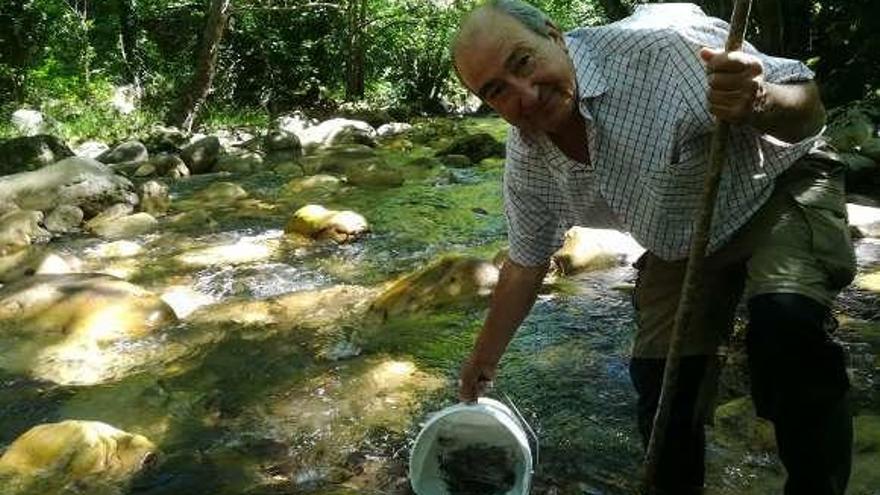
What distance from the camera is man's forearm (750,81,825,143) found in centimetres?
188

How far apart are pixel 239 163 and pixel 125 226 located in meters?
3.67

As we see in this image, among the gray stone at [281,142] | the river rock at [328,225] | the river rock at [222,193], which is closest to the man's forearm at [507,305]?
the river rock at [328,225]

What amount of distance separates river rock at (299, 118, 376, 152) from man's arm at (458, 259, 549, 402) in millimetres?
11134

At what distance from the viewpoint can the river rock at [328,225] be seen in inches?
299

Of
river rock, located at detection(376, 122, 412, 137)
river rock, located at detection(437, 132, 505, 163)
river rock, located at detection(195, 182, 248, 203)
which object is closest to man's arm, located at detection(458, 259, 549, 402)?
river rock, located at detection(195, 182, 248, 203)

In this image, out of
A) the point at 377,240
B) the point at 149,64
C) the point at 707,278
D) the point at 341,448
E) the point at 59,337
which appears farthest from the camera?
the point at 149,64

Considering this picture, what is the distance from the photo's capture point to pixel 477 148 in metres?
12.1

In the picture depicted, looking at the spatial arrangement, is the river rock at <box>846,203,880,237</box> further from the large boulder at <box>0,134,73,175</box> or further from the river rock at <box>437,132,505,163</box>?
the large boulder at <box>0,134,73,175</box>

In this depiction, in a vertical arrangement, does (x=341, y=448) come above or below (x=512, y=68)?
below

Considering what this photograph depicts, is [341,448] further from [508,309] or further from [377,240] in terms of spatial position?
[377,240]

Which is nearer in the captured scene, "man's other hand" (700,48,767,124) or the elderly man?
"man's other hand" (700,48,767,124)

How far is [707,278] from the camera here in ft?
8.12

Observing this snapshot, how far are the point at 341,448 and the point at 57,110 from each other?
1268cm

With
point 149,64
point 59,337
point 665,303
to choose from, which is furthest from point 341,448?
point 149,64
